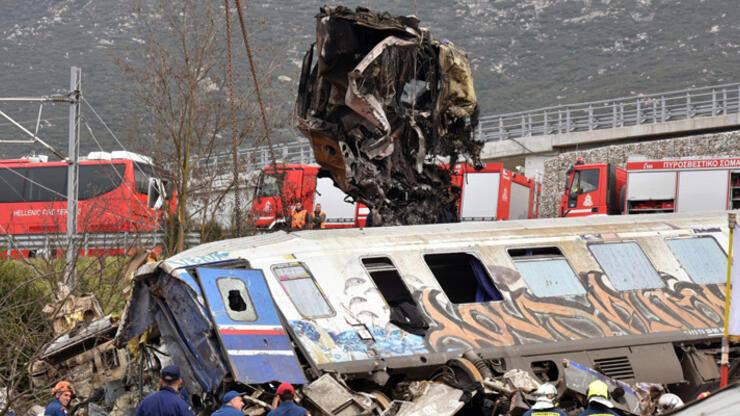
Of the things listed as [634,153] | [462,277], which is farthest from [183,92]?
[634,153]

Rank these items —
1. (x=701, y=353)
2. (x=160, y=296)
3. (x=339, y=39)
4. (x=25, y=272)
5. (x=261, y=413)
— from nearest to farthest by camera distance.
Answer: (x=261, y=413)
(x=160, y=296)
(x=701, y=353)
(x=339, y=39)
(x=25, y=272)

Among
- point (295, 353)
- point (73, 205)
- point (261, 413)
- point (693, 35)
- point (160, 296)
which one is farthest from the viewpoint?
point (693, 35)

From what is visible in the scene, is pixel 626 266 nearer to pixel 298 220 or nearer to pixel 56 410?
pixel 56 410

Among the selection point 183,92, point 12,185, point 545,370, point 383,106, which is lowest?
point 12,185

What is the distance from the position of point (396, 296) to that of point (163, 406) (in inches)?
252

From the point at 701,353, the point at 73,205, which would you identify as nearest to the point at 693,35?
the point at 73,205

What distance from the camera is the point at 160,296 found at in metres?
18.6

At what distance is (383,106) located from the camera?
2281cm

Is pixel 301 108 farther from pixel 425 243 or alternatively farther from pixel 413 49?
pixel 425 243

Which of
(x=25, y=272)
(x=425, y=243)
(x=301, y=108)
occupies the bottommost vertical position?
(x=25, y=272)

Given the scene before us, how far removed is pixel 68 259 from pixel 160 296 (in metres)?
11.1

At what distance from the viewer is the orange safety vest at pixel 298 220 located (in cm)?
3491

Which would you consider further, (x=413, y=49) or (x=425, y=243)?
(x=413, y=49)

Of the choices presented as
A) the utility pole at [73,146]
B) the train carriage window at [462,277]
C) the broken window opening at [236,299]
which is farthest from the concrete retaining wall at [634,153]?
the broken window opening at [236,299]
